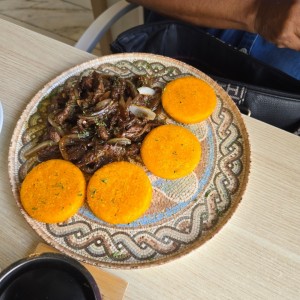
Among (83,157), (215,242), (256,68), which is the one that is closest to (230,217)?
(215,242)

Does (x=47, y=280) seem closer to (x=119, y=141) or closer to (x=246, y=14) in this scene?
(x=119, y=141)

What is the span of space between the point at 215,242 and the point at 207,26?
0.72 m

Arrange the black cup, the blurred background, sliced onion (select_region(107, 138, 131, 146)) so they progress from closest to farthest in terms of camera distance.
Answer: the black cup
sliced onion (select_region(107, 138, 131, 146))
the blurred background

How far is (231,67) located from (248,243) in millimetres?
578

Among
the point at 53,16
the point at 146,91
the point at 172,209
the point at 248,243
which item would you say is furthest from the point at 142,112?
the point at 53,16

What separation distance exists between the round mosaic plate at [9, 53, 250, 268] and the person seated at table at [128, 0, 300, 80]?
251 mm

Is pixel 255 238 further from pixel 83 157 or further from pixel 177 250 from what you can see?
pixel 83 157

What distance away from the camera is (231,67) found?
1.11m

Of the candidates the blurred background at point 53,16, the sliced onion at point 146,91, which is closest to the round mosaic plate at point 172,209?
the sliced onion at point 146,91

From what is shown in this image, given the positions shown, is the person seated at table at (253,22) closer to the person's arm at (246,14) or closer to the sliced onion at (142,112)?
the person's arm at (246,14)

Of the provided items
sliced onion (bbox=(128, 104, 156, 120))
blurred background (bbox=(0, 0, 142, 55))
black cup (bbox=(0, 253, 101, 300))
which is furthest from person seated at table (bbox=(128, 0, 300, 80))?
blurred background (bbox=(0, 0, 142, 55))

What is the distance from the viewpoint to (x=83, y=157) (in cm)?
86

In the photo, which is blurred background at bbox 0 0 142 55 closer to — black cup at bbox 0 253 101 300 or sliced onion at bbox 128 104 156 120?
sliced onion at bbox 128 104 156 120

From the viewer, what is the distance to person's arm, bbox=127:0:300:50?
1.00m
